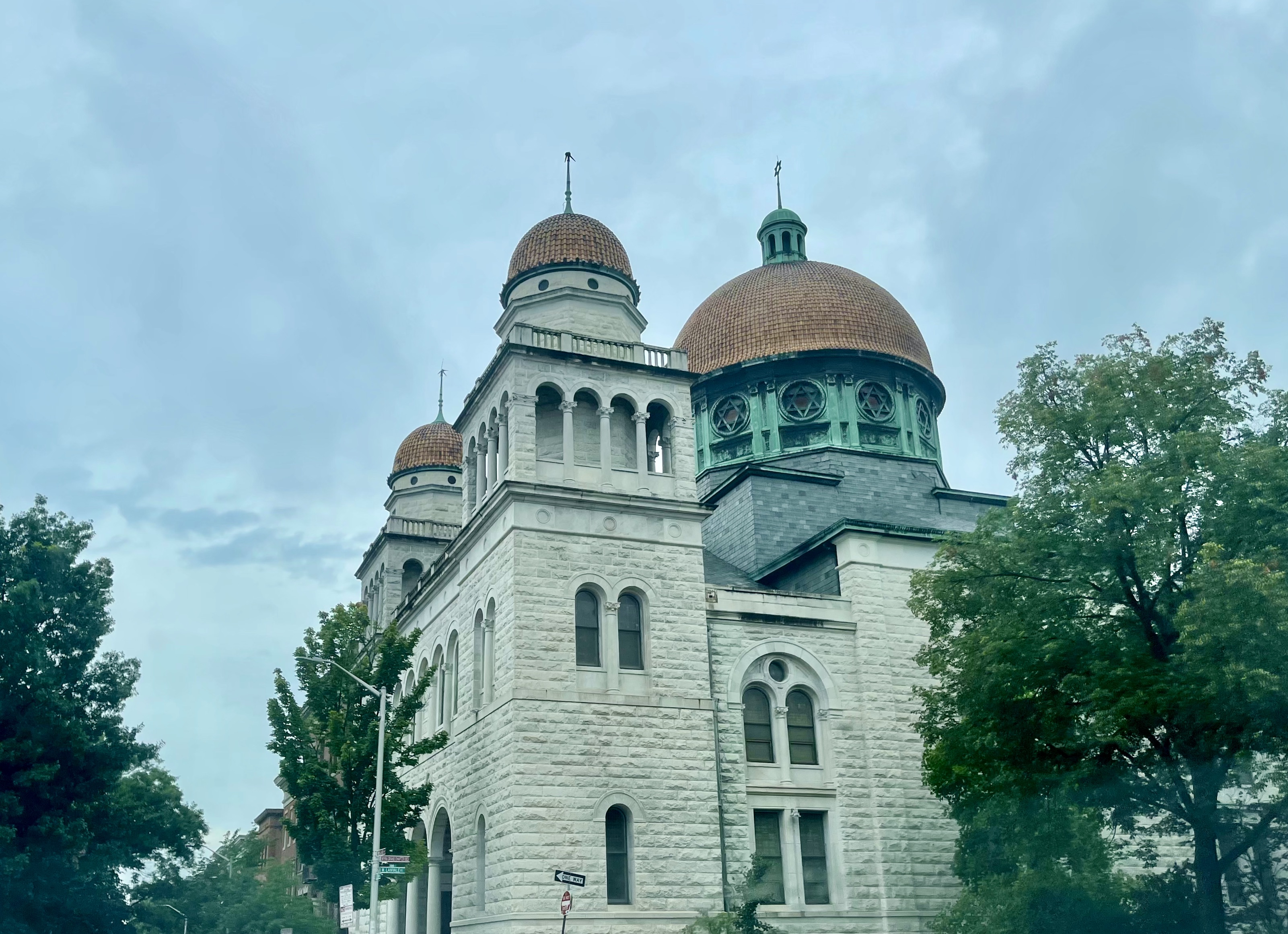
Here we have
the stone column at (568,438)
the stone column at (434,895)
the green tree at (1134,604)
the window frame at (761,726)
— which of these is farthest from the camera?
the stone column at (434,895)

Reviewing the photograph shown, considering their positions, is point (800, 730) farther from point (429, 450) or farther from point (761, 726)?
point (429, 450)

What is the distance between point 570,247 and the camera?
32.5 metres

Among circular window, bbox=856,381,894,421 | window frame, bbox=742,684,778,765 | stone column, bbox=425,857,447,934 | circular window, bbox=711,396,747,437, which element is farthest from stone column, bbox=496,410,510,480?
circular window, bbox=856,381,894,421

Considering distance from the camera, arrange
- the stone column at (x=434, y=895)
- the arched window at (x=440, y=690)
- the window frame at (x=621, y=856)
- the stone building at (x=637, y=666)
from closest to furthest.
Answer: the window frame at (x=621, y=856) < the stone building at (x=637, y=666) < the stone column at (x=434, y=895) < the arched window at (x=440, y=690)

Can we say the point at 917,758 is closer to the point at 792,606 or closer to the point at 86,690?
the point at 792,606

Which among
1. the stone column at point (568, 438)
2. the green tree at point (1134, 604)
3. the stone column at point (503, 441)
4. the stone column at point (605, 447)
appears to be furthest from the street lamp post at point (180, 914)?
the green tree at point (1134, 604)

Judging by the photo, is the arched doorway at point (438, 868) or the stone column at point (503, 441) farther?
the arched doorway at point (438, 868)

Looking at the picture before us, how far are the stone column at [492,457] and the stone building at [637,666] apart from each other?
0.12 m

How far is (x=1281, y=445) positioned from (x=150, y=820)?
3254 cm

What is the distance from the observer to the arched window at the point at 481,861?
1059 inches

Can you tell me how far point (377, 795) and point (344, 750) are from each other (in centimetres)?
Result: 260

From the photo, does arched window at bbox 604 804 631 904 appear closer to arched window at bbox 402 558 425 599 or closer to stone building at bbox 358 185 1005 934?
stone building at bbox 358 185 1005 934

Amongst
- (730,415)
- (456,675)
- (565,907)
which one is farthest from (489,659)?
(730,415)

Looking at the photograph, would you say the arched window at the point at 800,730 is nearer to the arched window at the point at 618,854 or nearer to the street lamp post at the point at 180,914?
the arched window at the point at 618,854
